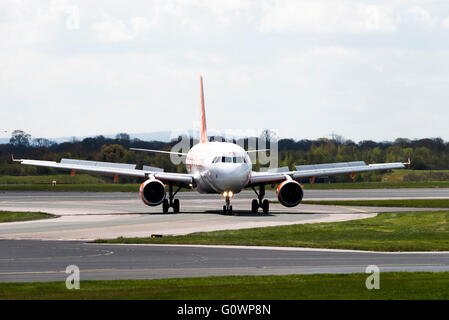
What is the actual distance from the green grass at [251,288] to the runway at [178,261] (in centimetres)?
170

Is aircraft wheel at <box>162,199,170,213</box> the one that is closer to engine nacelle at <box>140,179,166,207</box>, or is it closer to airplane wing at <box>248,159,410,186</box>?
engine nacelle at <box>140,179,166,207</box>

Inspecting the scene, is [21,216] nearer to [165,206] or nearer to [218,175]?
[165,206]

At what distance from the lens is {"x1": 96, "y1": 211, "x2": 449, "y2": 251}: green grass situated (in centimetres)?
4048

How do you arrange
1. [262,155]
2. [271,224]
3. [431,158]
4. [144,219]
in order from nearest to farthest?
1. [271,224]
2. [144,219]
3. [262,155]
4. [431,158]

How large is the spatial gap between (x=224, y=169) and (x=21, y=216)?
1336 centimetres

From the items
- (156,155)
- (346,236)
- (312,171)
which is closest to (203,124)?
(312,171)

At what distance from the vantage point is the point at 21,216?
196 feet

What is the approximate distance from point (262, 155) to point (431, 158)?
39286 mm

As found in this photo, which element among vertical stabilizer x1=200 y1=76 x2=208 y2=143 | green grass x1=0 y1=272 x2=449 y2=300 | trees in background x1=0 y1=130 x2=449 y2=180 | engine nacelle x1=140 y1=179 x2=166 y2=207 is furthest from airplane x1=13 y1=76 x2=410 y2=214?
trees in background x1=0 y1=130 x2=449 y2=180

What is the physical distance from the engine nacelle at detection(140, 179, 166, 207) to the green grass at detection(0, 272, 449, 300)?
1397 inches

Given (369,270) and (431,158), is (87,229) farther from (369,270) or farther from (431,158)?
(431,158)
